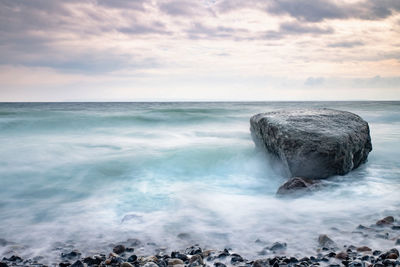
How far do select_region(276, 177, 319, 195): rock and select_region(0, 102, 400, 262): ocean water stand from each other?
16cm

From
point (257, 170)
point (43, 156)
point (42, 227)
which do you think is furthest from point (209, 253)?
point (43, 156)

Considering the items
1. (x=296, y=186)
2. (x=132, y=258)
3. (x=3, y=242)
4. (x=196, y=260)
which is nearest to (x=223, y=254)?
(x=196, y=260)

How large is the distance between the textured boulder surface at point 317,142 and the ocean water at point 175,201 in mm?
290

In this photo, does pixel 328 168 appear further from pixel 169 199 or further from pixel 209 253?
pixel 209 253

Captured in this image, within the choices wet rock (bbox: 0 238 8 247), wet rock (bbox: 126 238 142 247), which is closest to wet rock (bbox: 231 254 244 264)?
wet rock (bbox: 126 238 142 247)

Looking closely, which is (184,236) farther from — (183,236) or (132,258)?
(132,258)

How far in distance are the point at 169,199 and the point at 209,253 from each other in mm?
1743

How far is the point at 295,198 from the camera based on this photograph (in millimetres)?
4152

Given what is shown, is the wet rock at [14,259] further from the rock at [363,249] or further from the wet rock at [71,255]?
the rock at [363,249]

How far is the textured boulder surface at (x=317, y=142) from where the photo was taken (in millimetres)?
4711

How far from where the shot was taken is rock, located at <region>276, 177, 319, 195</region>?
4.34m

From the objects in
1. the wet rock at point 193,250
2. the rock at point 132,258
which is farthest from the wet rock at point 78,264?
the wet rock at point 193,250

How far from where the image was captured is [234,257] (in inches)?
106

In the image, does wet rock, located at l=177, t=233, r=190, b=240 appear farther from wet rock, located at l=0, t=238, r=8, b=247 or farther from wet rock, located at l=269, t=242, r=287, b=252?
wet rock, located at l=0, t=238, r=8, b=247
